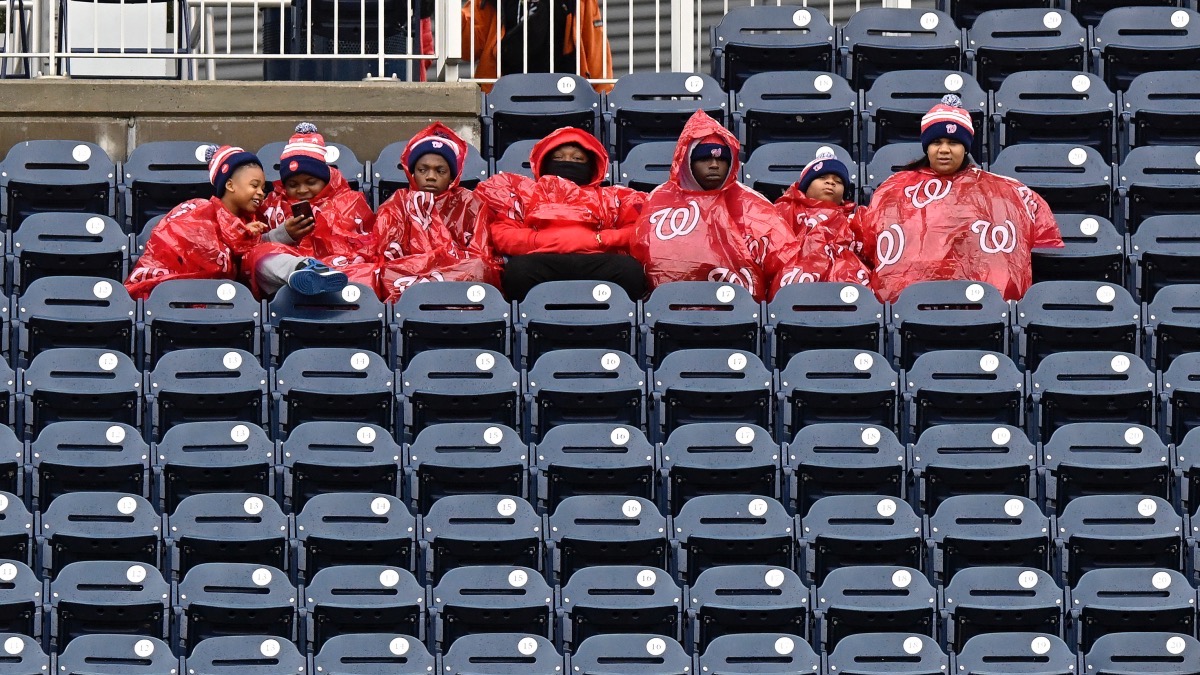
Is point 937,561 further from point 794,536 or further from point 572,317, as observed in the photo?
point 572,317

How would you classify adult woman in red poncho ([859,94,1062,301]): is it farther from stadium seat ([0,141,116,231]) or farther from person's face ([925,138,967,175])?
stadium seat ([0,141,116,231])

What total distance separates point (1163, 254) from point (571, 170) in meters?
2.38

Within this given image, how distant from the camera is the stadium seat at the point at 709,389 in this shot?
31.2ft

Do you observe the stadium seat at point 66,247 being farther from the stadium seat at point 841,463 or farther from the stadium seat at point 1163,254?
the stadium seat at point 1163,254

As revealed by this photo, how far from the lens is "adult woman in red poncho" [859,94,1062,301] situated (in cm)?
1002

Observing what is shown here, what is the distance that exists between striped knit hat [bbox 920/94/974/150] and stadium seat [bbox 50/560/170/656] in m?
3.47

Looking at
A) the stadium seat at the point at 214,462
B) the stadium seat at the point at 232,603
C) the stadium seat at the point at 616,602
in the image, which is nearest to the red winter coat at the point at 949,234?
the stadium seat at the point at 616,602

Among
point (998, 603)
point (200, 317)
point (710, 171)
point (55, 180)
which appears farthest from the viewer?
point (55, 180)

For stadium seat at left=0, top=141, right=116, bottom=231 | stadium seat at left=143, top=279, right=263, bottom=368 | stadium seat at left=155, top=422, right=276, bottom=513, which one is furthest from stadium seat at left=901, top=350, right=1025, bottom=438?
stadium seat at left=0, top=141, right=116, bottom=231

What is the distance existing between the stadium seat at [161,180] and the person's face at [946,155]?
116 inches

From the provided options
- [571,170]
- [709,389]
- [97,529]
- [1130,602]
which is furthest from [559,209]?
[1130,602]

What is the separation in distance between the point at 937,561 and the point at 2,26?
7906 mm

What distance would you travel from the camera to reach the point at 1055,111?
11.0 m

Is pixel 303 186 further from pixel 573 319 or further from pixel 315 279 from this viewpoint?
pixel 573 319
